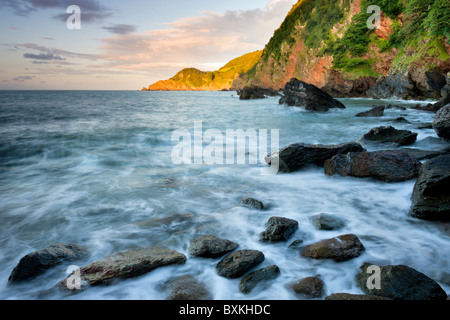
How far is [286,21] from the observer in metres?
76.6

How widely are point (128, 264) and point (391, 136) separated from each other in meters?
9.19

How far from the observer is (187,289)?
273 cm

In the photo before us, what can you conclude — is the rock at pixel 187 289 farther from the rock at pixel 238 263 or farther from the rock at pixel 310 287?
the rock at pixel 310 287

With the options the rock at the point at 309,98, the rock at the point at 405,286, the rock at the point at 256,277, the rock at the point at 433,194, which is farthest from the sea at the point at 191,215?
the rock at the point at 309,98

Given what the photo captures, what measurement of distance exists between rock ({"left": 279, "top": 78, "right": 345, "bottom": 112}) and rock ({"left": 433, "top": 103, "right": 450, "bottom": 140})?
16.0 meters

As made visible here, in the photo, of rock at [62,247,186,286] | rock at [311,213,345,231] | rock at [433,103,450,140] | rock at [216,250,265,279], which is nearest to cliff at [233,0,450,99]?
rock at [433,103,450,140]

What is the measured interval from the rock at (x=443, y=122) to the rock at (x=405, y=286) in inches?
264

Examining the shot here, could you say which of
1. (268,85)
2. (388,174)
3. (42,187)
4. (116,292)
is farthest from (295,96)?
(268,85)

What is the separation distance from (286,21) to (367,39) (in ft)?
150

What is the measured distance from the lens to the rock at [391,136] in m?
8.34

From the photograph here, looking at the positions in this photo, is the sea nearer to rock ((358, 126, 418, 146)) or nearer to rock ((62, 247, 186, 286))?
rock ((62, 247, 186, 286))

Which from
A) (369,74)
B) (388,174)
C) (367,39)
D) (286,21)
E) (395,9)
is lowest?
(388,174)

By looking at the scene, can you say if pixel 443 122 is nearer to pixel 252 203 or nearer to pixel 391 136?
pixel 391 136

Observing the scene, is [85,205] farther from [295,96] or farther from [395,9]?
[395,9]
